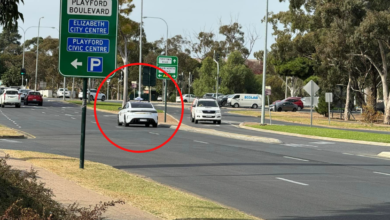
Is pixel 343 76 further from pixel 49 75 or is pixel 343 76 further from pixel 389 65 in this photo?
pixel 49 75

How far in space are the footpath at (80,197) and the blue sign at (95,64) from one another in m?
2.45

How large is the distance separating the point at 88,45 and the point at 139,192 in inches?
155

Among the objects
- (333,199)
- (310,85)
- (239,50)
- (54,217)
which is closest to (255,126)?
(310,85)

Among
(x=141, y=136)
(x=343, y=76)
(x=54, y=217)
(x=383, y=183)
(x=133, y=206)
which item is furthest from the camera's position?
(x=343, y=76)

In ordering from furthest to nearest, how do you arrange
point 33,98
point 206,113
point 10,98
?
point 33,98 → point 10,98 → point 206,113

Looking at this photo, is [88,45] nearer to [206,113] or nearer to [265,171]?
[265,171]

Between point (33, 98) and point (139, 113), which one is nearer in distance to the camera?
point (139, 113)

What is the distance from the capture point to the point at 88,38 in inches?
520

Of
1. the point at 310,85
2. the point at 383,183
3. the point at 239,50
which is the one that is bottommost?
the point at 383,183

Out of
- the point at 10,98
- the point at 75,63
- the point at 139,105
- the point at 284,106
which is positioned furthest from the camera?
the point at 284,106

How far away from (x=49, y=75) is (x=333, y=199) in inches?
3913

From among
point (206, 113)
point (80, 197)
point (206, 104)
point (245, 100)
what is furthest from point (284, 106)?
point (80, 197)

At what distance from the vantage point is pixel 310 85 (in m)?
38.7

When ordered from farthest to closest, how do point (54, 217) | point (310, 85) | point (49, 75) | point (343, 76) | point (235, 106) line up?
point (49, 75), point (235, 106), point (343, 76), point (310, 85), point (54, 217)
